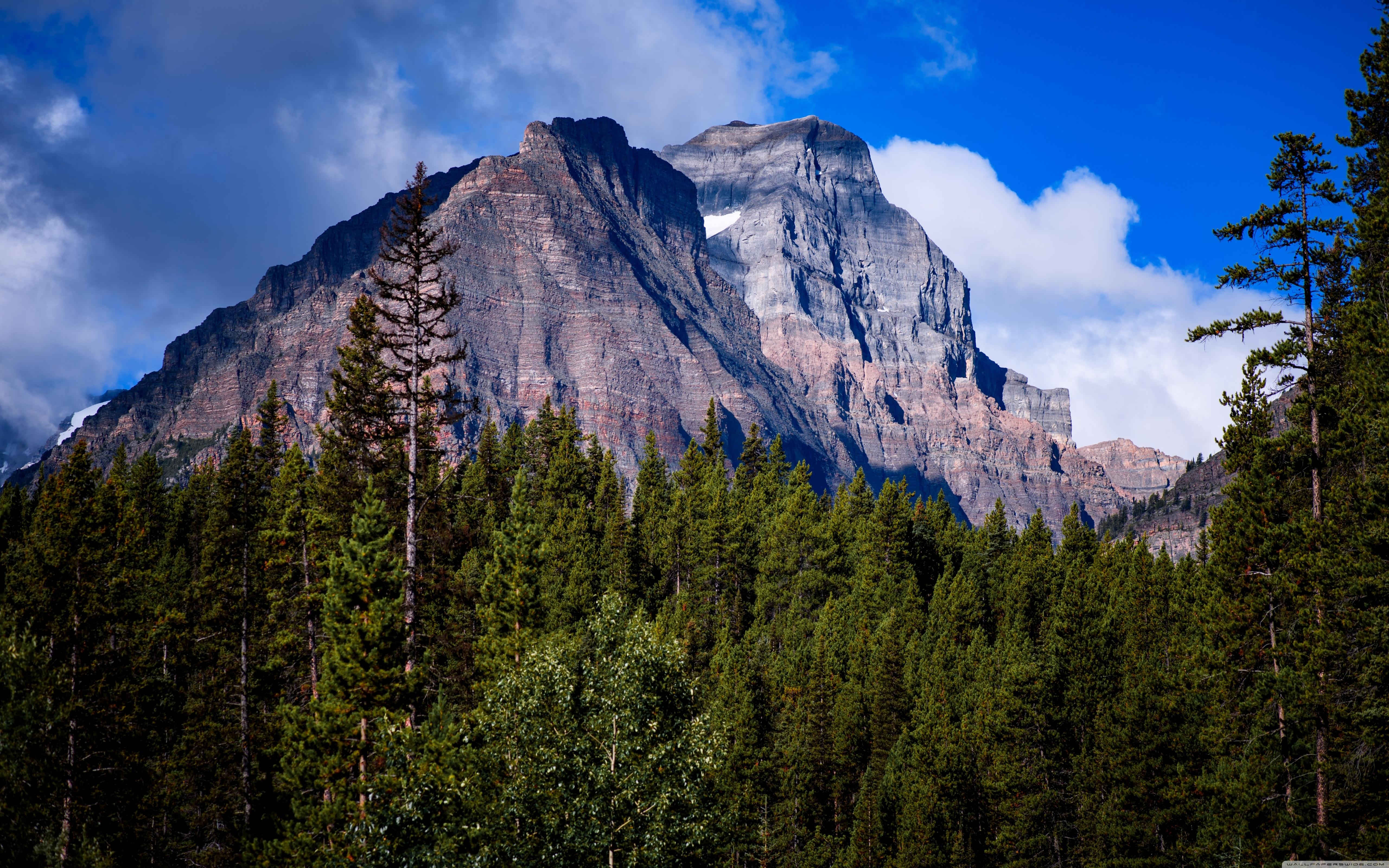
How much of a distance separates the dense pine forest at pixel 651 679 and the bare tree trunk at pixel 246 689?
0.17 metres

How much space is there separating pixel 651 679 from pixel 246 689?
24087 millimetres

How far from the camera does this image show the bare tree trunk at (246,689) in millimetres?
39988

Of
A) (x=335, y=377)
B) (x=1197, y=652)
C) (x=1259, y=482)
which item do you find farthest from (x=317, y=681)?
(x=1259, y=482)

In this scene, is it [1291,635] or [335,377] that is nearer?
[1291,635]

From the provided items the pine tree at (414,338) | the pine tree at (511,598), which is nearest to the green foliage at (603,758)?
the pine tree at (414,338)

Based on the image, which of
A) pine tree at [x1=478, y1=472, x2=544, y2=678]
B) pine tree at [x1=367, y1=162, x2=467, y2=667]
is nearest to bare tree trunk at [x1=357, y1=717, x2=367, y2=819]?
pine tree at [x1=367, y1=162, x2=467, y2=667]

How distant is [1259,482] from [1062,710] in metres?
20.1

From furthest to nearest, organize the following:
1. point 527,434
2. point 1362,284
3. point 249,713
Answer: point 527,434, point 249,713, point 1362,284

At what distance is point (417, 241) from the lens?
104 feet

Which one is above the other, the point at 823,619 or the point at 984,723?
the point at 823,619

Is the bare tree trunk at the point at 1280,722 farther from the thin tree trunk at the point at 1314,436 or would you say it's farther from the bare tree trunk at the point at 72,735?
the bare tree trunk at the point at 72,735

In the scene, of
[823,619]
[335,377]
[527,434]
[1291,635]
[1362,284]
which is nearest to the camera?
[1362,284]

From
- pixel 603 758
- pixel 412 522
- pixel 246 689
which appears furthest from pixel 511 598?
pixel 603 758

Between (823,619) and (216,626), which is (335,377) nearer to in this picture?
(216,626)
